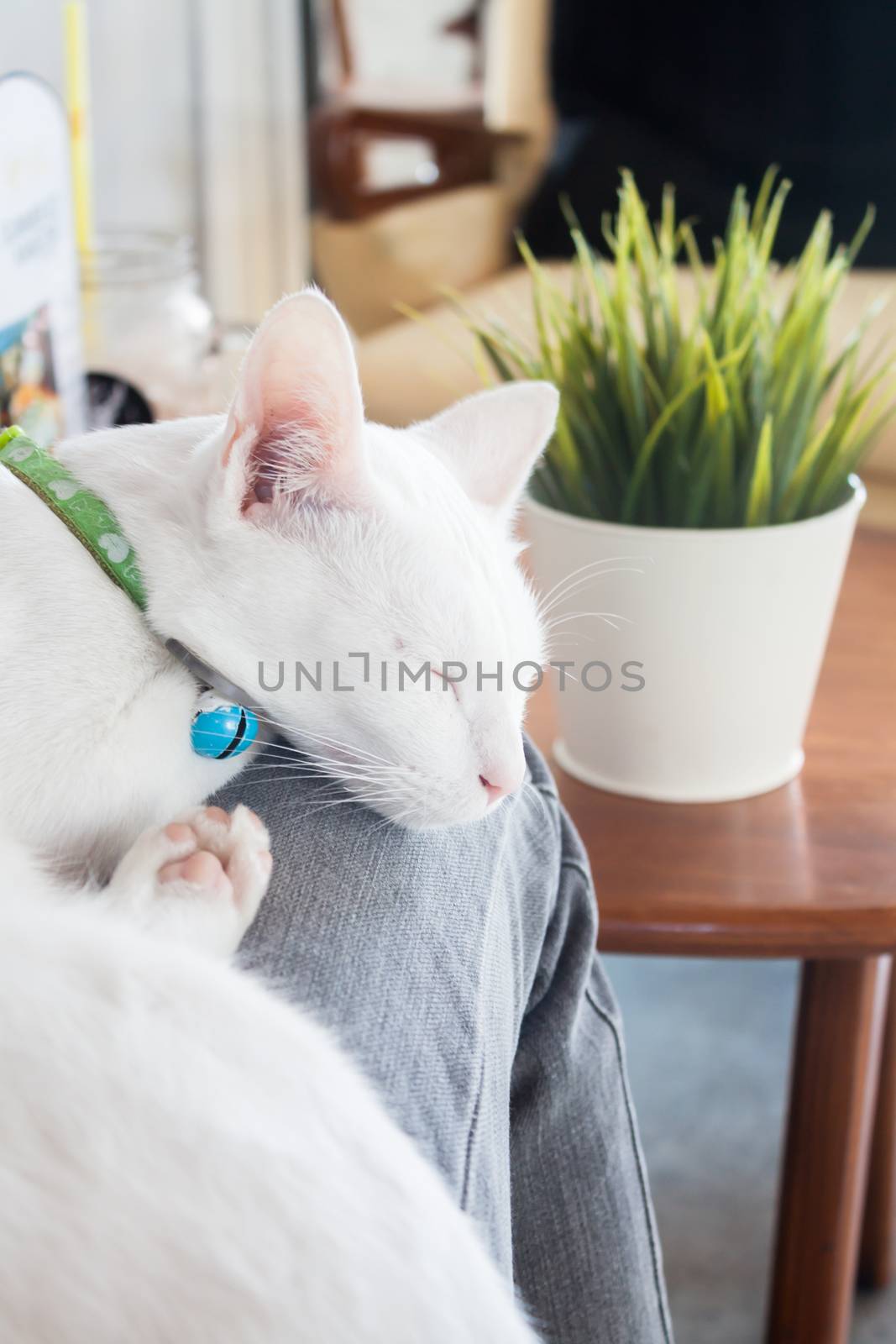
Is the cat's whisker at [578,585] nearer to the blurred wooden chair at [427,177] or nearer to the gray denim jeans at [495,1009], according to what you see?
the gray denim jeans at [495,1009]

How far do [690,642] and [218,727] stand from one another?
31 cm

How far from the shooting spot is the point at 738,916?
0.71 m

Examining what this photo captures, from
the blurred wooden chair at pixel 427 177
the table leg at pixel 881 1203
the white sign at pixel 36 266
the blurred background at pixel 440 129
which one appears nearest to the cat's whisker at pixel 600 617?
the white sign at pixel 36 266

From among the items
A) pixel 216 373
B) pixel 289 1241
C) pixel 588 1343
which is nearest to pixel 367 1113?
pixel 289 1241

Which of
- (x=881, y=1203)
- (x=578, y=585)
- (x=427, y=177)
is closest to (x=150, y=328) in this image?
(x=578, y=585)

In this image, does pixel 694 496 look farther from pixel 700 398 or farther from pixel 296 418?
pixel 296 418

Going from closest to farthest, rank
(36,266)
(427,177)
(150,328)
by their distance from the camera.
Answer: (36,266), (150,328), (427,177)

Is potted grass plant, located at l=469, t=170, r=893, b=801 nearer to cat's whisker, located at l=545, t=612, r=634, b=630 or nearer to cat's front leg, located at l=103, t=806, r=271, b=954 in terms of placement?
cat's whisker, located at l=545, t=612, r=634, b=630

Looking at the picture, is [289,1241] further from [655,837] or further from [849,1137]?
[849,1137]

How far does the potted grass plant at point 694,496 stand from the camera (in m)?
0.73

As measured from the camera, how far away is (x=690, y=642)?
29.4 inches

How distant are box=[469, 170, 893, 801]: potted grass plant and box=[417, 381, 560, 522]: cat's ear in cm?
8

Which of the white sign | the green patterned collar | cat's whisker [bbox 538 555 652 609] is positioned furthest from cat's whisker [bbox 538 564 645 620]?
the white sign

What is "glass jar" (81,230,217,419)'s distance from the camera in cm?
124
